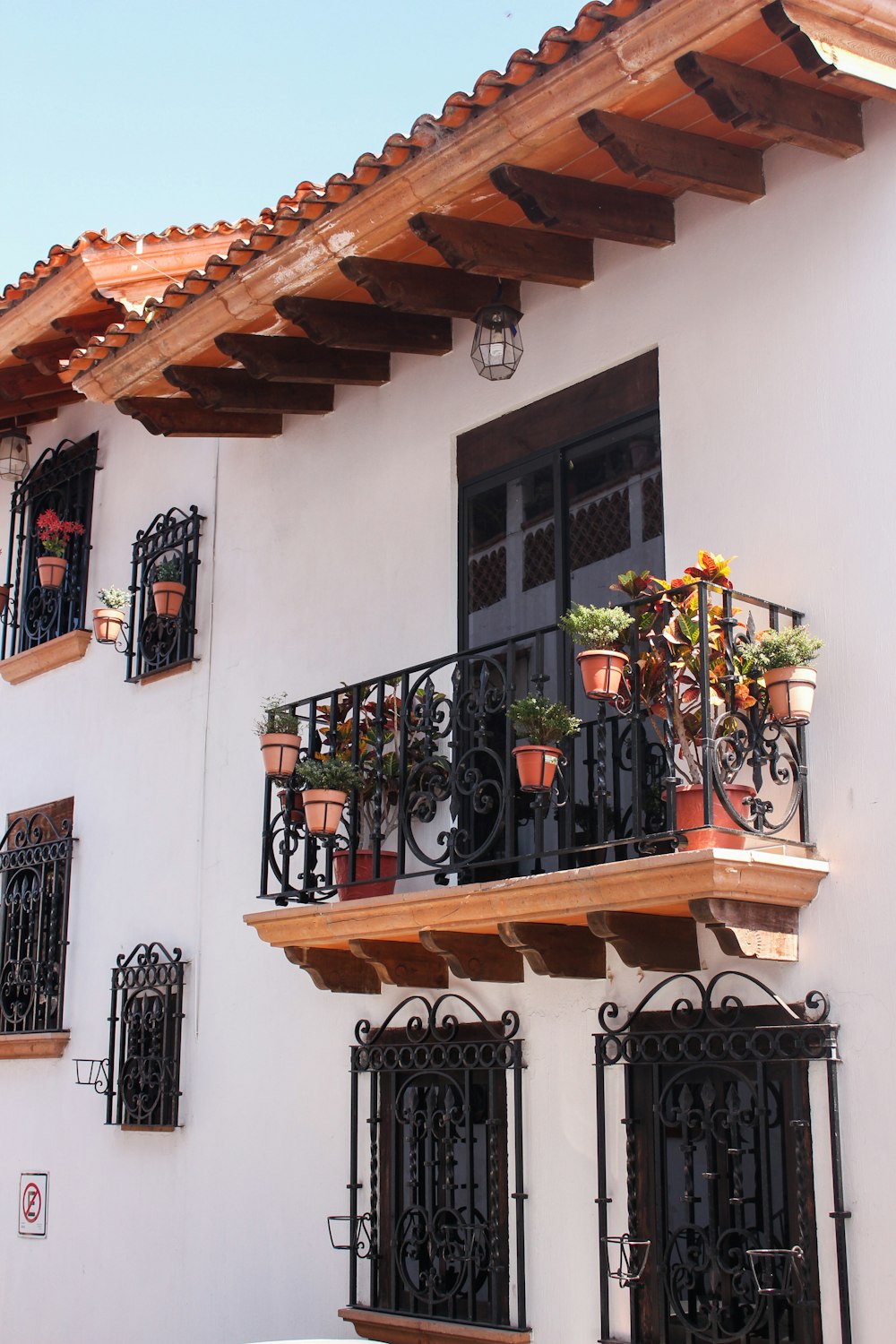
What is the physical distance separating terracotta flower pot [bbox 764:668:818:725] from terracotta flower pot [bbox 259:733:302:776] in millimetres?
2413

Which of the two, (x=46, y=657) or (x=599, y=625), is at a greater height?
(x=46, y=657)

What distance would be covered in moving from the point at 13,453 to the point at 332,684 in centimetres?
425

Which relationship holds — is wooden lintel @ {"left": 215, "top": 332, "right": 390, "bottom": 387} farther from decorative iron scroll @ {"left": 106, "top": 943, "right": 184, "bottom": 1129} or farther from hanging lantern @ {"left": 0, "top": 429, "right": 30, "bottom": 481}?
hanging lantern @ {"left": 0, "top": 429, "right": 30, "bottom": 481}

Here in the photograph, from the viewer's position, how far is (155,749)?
949cm

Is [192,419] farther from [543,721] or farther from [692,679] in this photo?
[692,679]

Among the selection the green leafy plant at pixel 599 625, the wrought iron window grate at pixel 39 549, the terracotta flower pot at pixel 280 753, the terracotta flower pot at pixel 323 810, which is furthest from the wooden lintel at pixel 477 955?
the wrought iron window grate at pixel 39 549

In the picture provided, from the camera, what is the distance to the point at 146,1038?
8.93 metres

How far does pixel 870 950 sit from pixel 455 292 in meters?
3.70

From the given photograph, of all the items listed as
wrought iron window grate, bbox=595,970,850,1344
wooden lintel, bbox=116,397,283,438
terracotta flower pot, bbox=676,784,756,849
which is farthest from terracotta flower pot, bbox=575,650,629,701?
wooden lintel, bbox=116,397,283,438

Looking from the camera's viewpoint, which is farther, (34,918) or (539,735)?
(34,918)

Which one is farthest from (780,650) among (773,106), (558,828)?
(773,106)

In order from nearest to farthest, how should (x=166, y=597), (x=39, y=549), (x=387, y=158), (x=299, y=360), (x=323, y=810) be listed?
1. (x=387, y=158)
2. (x=323, y=810)
3. (x=299, y=360)
4. (x=166, y=597)
5. (x=39, y=549)

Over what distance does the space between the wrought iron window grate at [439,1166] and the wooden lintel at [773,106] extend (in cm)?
379

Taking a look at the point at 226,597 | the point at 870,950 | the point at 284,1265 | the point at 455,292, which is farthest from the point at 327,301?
the point at 284,1265
